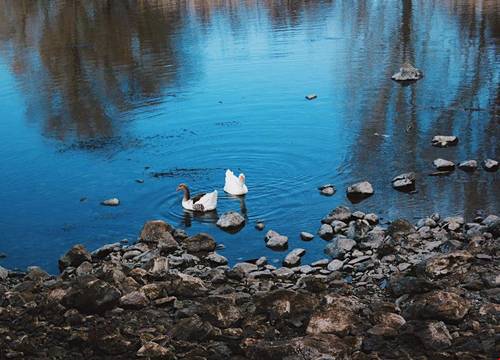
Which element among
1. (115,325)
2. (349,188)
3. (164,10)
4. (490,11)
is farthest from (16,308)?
(164,10)

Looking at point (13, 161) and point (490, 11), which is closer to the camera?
point (13, 161)

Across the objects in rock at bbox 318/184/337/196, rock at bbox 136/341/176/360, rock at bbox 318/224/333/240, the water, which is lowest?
the water

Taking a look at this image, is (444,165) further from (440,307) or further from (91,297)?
(91,297)

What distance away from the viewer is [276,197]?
16.5m

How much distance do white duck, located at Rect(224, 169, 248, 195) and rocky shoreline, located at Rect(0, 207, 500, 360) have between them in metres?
2.33

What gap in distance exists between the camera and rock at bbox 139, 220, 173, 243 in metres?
14.4

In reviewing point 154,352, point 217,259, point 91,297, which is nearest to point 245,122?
point 217,259

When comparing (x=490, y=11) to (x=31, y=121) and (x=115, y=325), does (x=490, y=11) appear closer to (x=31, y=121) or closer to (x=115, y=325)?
(x=31, y=121)

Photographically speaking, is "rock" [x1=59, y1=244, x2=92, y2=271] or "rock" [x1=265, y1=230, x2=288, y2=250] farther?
"rock" [x1=265, y1=230, x2=288, y2=250]

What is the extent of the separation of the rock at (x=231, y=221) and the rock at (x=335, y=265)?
2.92 meters

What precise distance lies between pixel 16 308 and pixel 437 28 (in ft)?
92.3

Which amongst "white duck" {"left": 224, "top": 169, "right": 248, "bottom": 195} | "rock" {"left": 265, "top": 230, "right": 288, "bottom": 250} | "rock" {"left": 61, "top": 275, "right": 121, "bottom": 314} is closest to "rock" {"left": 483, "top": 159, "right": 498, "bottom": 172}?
"white duck" {"left": 224, "top": 169, "right": 248, "bottom": 195}

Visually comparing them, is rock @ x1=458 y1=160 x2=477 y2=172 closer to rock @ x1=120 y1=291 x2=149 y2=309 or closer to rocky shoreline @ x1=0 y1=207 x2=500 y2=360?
rocky shoreline @ x1=0 y1=207 x2=500 y2=360

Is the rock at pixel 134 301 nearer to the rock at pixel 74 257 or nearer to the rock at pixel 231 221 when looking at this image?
the rock at pixel 74 257
